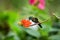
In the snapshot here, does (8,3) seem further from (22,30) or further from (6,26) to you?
(22,30)

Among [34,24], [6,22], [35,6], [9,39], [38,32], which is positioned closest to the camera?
[34,24]

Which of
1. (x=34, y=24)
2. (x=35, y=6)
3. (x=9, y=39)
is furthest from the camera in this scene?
(x=35, y=6)

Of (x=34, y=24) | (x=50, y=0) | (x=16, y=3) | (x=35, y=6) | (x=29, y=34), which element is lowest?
(x=34, y=24)

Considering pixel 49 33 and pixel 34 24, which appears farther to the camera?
pixel 49 33

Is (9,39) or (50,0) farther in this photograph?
(9,39)

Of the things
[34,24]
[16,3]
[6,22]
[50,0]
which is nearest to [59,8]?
[50,0]

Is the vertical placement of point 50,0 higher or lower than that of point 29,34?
higher

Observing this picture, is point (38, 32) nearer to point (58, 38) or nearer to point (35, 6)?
point (58, 38)

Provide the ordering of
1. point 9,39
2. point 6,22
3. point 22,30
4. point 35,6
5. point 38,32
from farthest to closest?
point 6,22 → point 35,6 → point 9,39 → point 22,30 → point 38,32

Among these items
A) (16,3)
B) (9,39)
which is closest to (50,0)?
(9,39)
